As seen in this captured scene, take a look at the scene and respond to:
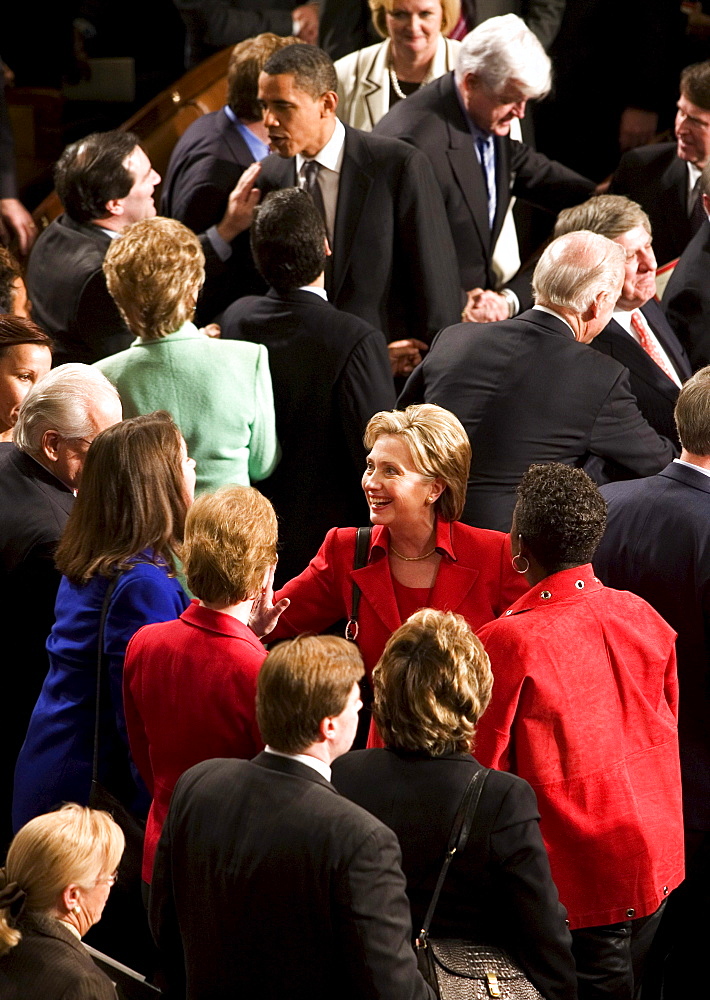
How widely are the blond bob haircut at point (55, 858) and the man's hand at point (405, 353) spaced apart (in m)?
2.52

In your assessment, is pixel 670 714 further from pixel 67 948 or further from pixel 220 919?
pixel 67 948

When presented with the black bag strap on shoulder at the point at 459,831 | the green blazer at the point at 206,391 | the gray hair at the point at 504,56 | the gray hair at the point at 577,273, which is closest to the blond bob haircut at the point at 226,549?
A: the black bag strap on shoulder at the point at 459,831

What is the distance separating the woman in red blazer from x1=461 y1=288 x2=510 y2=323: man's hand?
63.0 inches

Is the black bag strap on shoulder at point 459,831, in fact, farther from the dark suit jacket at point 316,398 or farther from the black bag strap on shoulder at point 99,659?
the dark suit jacket at point 316,398

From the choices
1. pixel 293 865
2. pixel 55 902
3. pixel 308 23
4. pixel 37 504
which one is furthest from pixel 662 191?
pixel 55 902

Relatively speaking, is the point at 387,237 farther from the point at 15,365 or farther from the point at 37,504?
the point at 37,504

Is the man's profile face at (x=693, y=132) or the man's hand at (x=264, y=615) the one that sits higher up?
the man's profile face at (x=693, y=132)

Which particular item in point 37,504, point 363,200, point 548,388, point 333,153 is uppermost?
point 333,153

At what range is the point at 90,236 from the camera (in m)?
4.46

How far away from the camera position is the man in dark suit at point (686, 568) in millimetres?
3135

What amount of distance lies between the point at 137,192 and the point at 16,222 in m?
1.77

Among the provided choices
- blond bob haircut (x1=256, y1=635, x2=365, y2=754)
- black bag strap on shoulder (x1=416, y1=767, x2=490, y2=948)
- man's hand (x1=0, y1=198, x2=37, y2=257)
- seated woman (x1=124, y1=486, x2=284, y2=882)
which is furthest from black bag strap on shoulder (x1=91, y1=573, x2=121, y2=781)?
man's hand (x1=0, y1=198, x2=37, y2=257)

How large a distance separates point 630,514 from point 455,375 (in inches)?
26.3

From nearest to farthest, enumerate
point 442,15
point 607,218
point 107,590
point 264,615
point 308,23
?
1. point 107,590
2. point 264,615
3. point 607,218
4. point 442,15
5. point 308,23
